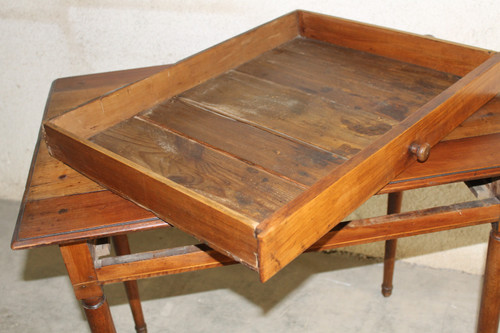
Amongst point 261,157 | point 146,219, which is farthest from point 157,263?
point 261,157

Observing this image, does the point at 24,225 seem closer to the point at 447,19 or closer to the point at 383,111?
the point at 383,111

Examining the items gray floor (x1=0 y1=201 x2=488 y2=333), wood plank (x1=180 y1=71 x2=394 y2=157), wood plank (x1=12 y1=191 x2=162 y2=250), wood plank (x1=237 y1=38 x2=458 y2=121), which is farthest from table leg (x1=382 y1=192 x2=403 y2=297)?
wood plank (x1=12 y1=191 x2=162 y2=250)

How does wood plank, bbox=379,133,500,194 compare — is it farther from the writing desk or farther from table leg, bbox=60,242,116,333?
table leg, bbox=60,242,116,333

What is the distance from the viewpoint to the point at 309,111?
1298 mm

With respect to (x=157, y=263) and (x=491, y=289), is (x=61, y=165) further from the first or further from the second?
(x=491, y=289)

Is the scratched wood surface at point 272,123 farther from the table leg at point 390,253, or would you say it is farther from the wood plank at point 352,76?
the table leg at point 390,253

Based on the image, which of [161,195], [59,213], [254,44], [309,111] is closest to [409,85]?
[309,111]

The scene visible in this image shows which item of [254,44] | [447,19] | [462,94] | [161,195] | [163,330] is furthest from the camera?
[163,330]

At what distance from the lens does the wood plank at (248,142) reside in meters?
1.11

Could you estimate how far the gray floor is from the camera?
6.06 feet

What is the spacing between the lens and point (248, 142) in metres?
1.20

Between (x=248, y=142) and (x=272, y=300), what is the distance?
2.85ft

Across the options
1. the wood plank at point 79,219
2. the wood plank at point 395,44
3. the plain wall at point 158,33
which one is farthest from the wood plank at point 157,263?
the plain wall at point 158,33

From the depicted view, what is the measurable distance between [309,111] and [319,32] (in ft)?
1.25
